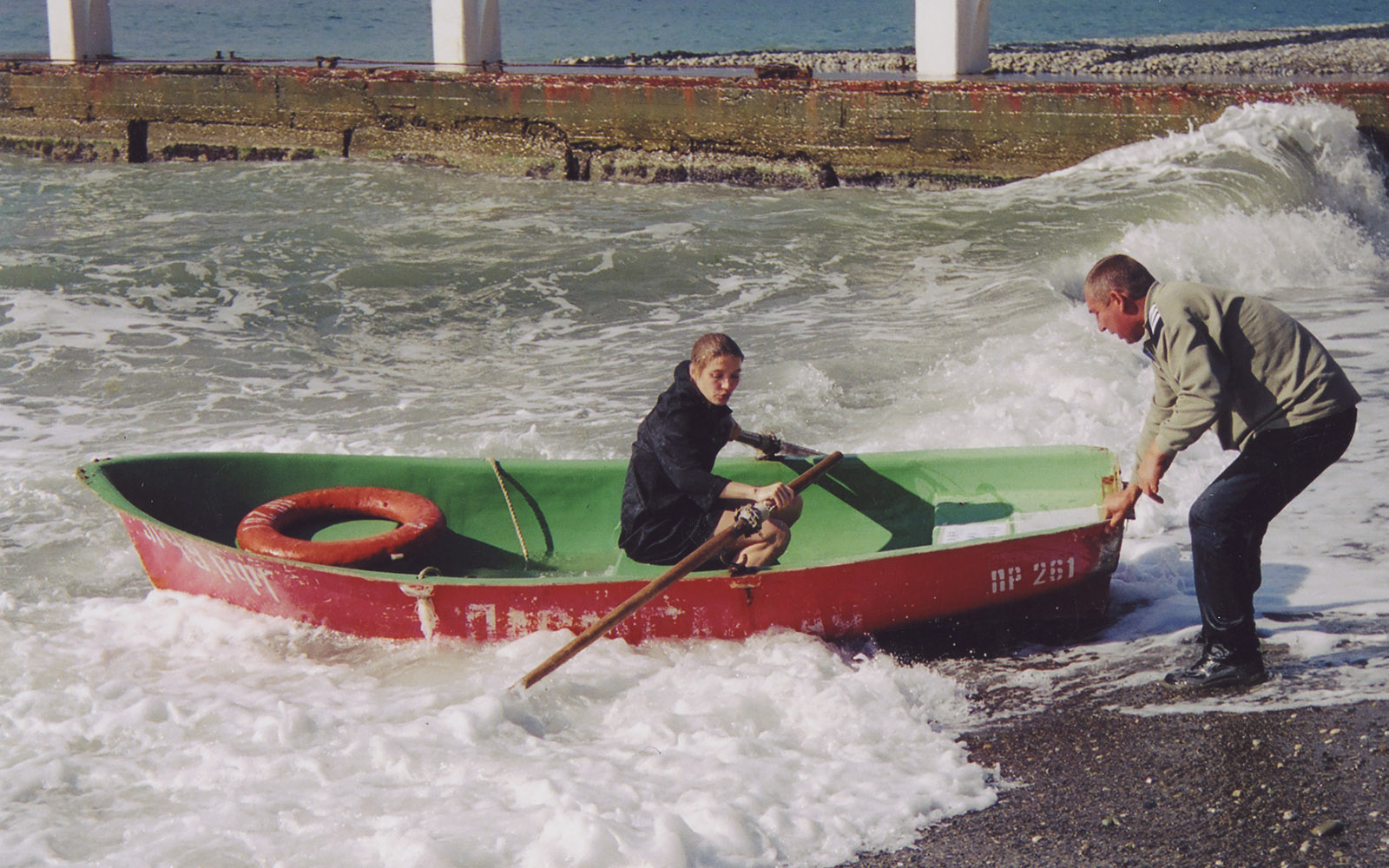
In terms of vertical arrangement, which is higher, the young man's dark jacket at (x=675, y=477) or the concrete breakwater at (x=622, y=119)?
the concrete breakwater at (x=622, y=119)

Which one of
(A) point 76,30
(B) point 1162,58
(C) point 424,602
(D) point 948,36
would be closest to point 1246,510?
(C) point 424,602

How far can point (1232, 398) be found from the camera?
162 inches

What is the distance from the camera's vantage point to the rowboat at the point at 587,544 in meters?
4.86

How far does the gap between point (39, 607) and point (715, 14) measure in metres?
57.1

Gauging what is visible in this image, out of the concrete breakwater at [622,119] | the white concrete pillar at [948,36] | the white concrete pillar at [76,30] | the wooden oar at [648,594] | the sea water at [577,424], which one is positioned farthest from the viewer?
the white concrete pillar at [76,30]

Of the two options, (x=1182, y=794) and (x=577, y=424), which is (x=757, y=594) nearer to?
(x=1182, y=794)

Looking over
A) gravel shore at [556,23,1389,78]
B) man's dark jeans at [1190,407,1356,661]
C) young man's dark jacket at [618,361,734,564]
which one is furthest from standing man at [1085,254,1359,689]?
gravel shore at [556,23,1389,78]

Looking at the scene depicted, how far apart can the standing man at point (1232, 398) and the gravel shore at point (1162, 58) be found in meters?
13.8

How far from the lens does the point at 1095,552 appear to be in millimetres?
4844

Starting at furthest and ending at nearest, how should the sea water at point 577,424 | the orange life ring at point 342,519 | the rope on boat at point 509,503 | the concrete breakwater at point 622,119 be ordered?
the concrete breakwater at point 622,119 → the rope on boat at point 509,503 → the orange life ring at point 342,519 → the sea water at point 577,424

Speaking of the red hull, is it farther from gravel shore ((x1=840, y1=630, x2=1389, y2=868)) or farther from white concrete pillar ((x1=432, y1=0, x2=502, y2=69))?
white concrete pillar ((x1=432, y1=0, x2=502, y2=69))

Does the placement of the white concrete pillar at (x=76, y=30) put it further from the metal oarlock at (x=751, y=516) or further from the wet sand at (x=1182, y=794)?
the wet sand at (x=1182, y=794)

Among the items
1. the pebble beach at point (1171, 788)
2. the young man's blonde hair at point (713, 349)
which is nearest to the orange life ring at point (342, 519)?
the young man's blonde hair at point (713, 349)

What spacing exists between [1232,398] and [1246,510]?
0.36 m
